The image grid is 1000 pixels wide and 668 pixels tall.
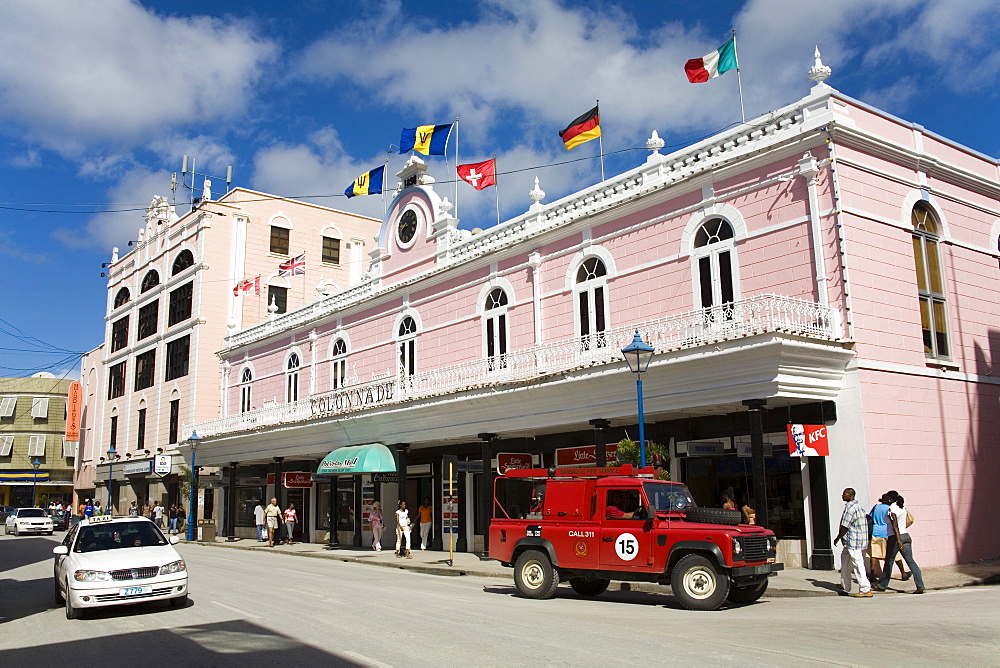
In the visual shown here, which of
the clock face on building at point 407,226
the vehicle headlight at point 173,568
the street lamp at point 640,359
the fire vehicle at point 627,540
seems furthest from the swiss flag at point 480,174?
the vehicle headlight at point 173,568

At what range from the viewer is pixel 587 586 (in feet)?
46.0

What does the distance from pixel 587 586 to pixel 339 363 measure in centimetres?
1875

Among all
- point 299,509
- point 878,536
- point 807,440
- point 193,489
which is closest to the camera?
point 878,536

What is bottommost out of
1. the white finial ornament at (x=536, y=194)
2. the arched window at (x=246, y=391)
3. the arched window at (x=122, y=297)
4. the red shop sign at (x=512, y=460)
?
the red shop sign at (x=512, y=460)

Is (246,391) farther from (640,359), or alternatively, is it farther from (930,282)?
(930,282)

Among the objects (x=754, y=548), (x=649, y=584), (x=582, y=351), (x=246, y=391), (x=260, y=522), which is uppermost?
(x=246, y=391)

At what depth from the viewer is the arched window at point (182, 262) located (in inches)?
1815

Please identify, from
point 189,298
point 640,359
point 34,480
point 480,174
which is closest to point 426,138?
point 480,174

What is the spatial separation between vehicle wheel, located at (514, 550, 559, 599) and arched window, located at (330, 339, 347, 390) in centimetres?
1750

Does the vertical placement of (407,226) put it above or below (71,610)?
above

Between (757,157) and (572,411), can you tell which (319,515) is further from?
(757,157)

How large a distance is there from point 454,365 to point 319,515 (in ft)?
42.8

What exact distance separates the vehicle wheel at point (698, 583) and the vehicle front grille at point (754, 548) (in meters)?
0.50

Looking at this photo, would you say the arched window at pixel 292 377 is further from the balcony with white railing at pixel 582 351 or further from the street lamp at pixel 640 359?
the street lamp at pixel 640 359
